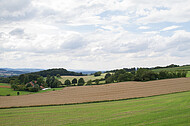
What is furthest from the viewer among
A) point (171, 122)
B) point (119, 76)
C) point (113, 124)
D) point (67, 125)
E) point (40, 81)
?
point (40, 81)

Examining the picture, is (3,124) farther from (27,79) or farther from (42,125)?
(27,79)

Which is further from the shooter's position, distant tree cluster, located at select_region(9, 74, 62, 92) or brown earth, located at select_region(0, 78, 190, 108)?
distant tree cluster, located at select_region(9, 74, 62, 92)

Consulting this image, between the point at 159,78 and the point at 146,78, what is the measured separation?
18.7 ft

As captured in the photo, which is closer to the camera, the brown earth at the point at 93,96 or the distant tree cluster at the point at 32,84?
the brown earth at the point at 93,96

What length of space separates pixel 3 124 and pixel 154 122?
59.5 ft

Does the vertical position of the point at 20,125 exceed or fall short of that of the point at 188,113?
it falls short

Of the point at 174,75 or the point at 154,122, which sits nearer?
the point at 154,122

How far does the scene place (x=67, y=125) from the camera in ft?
64.8

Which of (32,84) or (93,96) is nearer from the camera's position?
(93,96)

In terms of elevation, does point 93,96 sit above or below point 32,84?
below

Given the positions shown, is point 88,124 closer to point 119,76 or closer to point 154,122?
point 154,122

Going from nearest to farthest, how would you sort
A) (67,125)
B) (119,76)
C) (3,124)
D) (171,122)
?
(171,122), (67,125), (3,124), (119,76)

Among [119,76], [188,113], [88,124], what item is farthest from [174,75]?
[88,124]

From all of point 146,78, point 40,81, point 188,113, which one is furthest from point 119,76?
point 188,113
